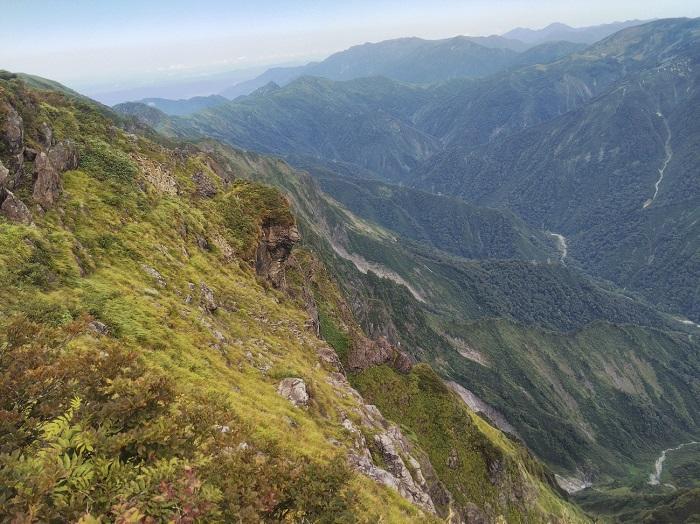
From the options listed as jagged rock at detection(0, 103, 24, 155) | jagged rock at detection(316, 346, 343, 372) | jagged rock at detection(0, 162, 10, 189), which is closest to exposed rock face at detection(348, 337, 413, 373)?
jagged rock at detection(316, 346, 343, 372)

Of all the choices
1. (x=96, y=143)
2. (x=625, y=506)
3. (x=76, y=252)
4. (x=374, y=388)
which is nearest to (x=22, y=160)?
(x=76, y=252)

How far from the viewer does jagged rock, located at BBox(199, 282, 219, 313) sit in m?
30.5

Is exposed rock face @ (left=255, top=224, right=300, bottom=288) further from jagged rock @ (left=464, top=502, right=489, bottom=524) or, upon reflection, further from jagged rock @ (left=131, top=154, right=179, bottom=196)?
jagged rock @ (left=464, top=502, right=489, bottom=524)

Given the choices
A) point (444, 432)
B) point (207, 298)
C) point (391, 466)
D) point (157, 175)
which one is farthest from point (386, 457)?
point (157, 175)

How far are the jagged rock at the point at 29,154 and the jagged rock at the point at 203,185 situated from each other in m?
18.9

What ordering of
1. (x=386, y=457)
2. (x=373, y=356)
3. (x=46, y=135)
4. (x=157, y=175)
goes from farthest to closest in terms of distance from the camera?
1. (x=373, y=356)
2. (x=157, y=175)
3. (x=46, y=135)
4. (x=386, y=457)

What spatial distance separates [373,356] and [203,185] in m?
29.8

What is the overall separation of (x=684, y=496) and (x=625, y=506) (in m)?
24.6

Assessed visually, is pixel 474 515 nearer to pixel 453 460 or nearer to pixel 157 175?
pixel 453 460

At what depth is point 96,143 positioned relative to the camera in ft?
132

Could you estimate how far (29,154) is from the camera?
3078 centimetres

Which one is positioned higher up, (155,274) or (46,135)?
(46,135)

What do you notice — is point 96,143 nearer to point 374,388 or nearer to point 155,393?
point 155,393

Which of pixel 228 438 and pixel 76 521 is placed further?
pixel 228 438
